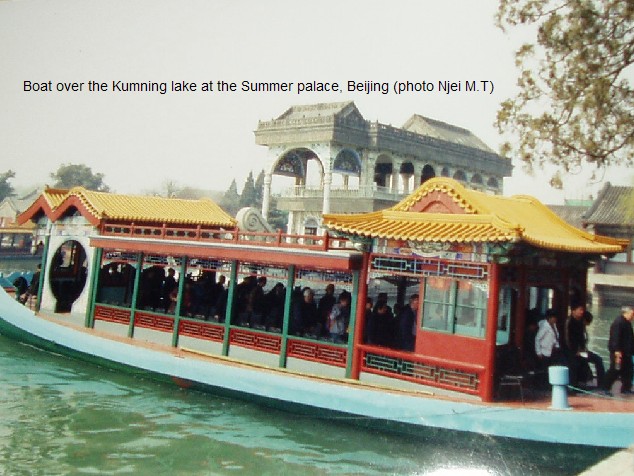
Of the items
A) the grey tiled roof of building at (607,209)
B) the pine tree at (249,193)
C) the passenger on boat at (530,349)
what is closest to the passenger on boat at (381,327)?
the passenger on boat at (530,349)

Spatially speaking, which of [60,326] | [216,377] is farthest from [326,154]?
[216,377]

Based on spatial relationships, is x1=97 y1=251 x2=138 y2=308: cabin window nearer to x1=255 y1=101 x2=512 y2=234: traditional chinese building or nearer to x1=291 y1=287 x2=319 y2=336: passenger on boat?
x1=291 y1=287 x2=319 y2=336: passenger on boat

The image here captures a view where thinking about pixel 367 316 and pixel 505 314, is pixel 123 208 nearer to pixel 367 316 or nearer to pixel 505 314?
pixel 367 316

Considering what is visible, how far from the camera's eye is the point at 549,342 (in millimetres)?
6848

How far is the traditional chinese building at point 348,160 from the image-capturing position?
2347 centimetres

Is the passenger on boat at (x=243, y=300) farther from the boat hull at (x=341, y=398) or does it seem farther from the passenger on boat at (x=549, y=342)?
the passenger on boat at (x=549, y=342)

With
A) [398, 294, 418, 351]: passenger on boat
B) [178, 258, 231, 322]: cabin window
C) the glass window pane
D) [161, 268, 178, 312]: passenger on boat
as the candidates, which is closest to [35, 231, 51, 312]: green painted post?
[161, 268, 178, 312]: passenger on boat

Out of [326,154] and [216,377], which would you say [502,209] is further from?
[326,154]

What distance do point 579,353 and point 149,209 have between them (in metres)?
7.60

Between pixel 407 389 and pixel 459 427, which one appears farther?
pixel 407 389

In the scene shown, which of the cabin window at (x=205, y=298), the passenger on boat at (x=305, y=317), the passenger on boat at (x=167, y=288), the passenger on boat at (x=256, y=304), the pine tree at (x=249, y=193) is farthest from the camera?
the pine tree at (x=249, y=193)

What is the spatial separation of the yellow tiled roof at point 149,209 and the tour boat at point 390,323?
18cm

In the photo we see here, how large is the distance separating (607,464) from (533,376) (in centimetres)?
201

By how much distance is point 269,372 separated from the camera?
24.8ft
